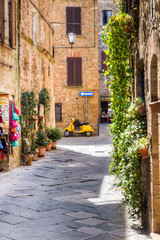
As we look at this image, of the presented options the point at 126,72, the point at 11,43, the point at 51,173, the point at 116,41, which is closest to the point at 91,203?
the point at 126,72

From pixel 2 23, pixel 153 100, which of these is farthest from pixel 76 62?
pixel 153 100

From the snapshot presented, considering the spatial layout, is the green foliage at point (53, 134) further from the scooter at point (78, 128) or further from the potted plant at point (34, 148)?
the scooter at point (78, 128)

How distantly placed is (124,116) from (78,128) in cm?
1666

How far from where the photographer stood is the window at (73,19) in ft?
73.3

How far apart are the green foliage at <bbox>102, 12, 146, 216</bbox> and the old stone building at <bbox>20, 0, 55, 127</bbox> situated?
5531 millimetres

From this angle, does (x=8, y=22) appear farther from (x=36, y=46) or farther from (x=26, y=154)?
(x=26, y=154)

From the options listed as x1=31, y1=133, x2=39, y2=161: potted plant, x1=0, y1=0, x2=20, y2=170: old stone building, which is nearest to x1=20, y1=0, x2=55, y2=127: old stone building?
x1=0, y1=0, x2=20, y2=170: old stone building

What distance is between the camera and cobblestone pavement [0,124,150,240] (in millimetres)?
4453

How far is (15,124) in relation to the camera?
383 inches

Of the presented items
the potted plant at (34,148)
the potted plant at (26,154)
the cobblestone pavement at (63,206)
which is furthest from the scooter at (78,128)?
the cobblestone pavement at (63,206)

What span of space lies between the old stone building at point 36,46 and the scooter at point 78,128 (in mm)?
4669

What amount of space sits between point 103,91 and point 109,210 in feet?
92.8

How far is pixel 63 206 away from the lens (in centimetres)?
579

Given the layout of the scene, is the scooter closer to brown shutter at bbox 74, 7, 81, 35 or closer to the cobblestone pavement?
brown shutter at bbox 74, 7, 81, 35
